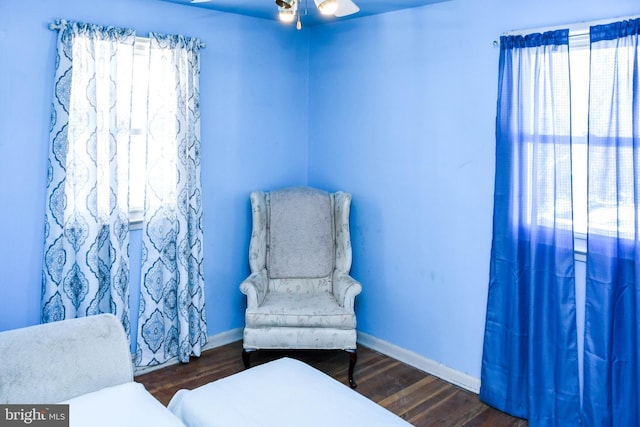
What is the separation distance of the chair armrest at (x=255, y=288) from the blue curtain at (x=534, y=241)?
1.41 metres

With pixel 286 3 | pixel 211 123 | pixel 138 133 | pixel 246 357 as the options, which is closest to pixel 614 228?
pixel 286 3

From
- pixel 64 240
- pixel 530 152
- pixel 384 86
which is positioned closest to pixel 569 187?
pixel 530 152

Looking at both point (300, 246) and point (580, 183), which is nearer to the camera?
point (580, 183)

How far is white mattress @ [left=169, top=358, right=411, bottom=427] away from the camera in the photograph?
5.83 feet

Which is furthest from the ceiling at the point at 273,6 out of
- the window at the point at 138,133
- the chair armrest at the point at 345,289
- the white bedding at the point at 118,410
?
the white bedding at the point at 118,410

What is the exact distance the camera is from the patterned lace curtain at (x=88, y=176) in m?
2.83

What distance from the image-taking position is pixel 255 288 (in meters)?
3.24

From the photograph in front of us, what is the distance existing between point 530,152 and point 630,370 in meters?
1.14

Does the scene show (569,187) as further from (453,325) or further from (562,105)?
(453,325)

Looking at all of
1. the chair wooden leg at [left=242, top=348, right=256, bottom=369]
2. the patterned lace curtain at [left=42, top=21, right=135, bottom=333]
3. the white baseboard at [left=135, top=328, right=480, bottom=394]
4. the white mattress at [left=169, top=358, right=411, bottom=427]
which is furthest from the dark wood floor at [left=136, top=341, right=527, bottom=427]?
the white mattress at [left=169, top=358, right=411, bottom=427]

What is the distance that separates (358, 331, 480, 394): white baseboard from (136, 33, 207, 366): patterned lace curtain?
1.25m

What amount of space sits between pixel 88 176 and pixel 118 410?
5.37ft

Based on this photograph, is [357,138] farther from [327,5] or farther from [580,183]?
[327,5]

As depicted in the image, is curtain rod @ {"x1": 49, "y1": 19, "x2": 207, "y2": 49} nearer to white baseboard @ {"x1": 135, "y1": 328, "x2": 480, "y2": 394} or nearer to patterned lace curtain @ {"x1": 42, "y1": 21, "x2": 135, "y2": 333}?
patterned lace curtain @ {"x1": 42, "y1": 21, "x2": 135, "y2": 333}
